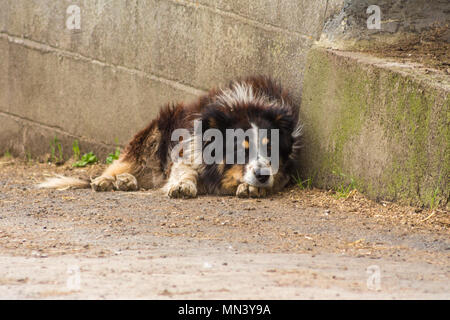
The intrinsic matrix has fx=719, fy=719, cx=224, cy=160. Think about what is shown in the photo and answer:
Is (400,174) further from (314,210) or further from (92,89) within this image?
(92,89)

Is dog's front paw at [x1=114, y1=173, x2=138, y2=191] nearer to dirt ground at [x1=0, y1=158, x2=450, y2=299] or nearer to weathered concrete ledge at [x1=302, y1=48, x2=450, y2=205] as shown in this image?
dirt ground at [x1=0, y1=158, x2=450, y2=299]

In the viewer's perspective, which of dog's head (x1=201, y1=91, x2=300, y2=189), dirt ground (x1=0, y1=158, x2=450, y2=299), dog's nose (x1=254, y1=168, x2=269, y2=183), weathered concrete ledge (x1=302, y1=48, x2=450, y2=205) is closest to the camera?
dirt ground (x1=0, y1=158, x2=450, y2=299)

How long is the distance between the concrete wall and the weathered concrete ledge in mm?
430

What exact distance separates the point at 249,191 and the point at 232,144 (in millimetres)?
424

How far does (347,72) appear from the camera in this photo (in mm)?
5559

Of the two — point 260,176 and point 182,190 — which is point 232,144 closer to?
point 260,176

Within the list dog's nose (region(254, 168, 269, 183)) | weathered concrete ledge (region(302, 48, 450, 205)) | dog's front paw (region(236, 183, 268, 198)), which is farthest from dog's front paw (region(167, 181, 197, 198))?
weathered concrete ledge (region(302, 48, 450, 205))

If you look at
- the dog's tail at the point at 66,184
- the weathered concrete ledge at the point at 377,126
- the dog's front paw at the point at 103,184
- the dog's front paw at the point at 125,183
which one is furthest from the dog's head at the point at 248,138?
the dog's tail at the point at 66,184

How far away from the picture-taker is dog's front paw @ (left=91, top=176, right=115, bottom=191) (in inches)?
251

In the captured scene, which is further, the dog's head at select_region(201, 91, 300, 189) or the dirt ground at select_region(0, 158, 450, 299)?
the dog's head at select_region(201, 91, 300, 189)

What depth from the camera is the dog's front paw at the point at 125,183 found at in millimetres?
6453

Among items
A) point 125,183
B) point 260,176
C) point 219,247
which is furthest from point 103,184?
point 219,247

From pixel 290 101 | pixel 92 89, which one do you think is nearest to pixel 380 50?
pixel 290 101

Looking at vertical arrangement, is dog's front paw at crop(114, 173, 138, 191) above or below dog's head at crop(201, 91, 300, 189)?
below
